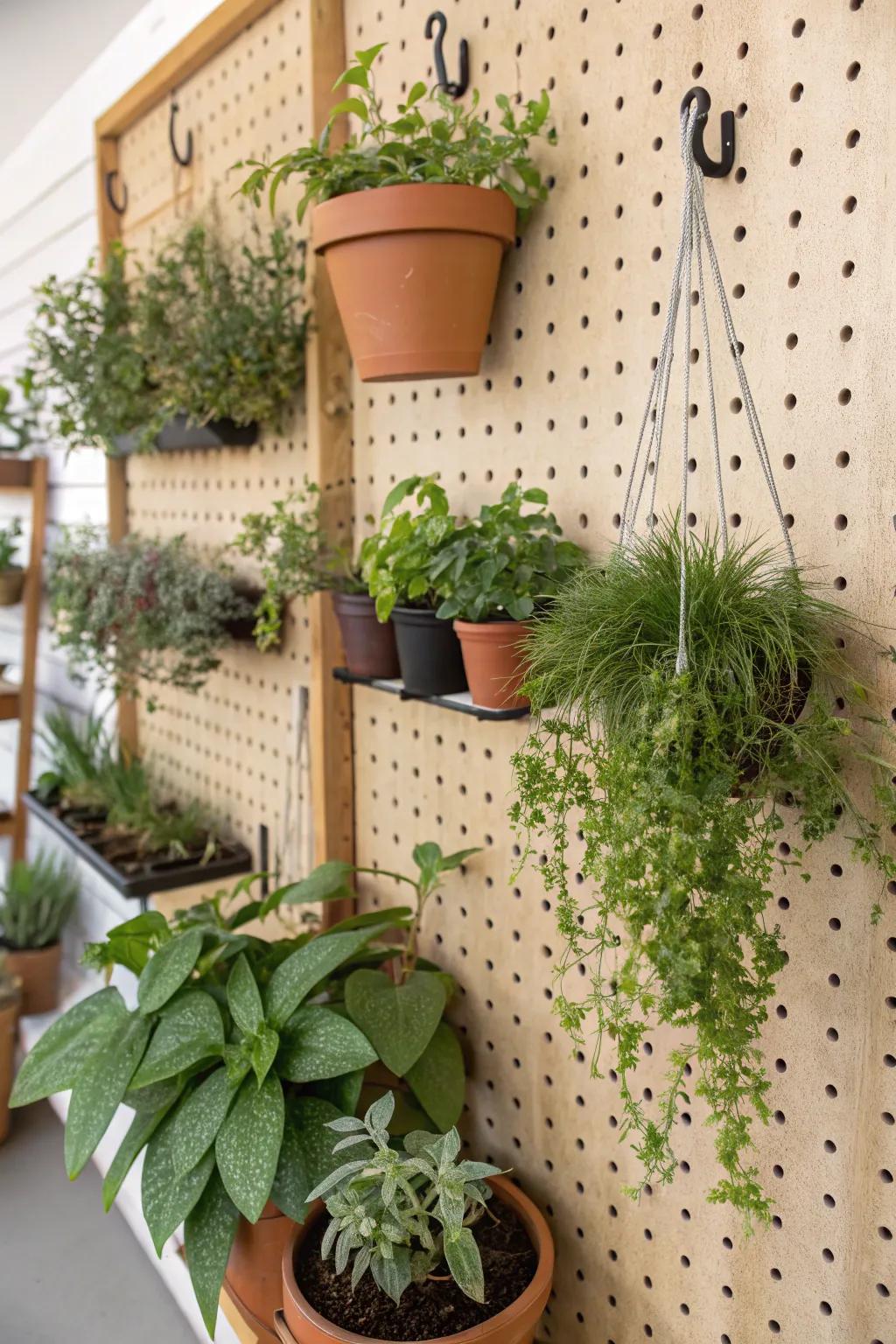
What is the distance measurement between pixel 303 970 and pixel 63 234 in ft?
7.22

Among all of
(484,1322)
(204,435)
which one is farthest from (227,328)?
(484,1322)

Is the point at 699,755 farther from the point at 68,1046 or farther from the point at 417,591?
the point at 68,1046

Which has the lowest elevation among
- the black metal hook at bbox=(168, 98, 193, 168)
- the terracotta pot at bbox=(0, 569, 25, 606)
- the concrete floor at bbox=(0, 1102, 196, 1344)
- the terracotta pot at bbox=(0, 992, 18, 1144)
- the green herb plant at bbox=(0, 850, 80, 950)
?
the concrete floor at bbox=(0, 1102, 196, 1344)

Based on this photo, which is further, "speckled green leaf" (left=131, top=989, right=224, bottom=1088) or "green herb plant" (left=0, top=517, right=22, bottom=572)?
"green herb plant" (left=0, top=517, right=22, bottom=572)

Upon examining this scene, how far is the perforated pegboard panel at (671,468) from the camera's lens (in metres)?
0.81

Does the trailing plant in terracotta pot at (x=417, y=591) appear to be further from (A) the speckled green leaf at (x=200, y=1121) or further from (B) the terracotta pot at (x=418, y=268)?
(A) the speckled green leaf at (x=200, y=1121)

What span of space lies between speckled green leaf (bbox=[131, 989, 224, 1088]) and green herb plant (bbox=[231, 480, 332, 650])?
502 millimetres

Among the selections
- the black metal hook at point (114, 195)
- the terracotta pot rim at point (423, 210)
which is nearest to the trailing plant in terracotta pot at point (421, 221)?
the terracotta pot rim at point (423, 210)

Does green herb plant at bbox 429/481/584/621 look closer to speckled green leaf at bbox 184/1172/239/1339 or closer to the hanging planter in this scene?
the hanging planter

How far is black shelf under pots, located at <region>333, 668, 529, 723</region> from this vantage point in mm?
1035

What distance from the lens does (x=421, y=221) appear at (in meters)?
1.03

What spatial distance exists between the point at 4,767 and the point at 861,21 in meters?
3.17

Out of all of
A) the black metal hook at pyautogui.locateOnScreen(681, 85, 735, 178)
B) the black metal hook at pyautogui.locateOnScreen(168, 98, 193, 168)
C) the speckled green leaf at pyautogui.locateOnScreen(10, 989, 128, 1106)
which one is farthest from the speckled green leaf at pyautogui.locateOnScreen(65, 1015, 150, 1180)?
the black metal hook at pyautogui.locateOnScreen(168, 98, 193, 168)

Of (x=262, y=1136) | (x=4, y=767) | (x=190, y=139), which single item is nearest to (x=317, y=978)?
(x=262, y=1136)
